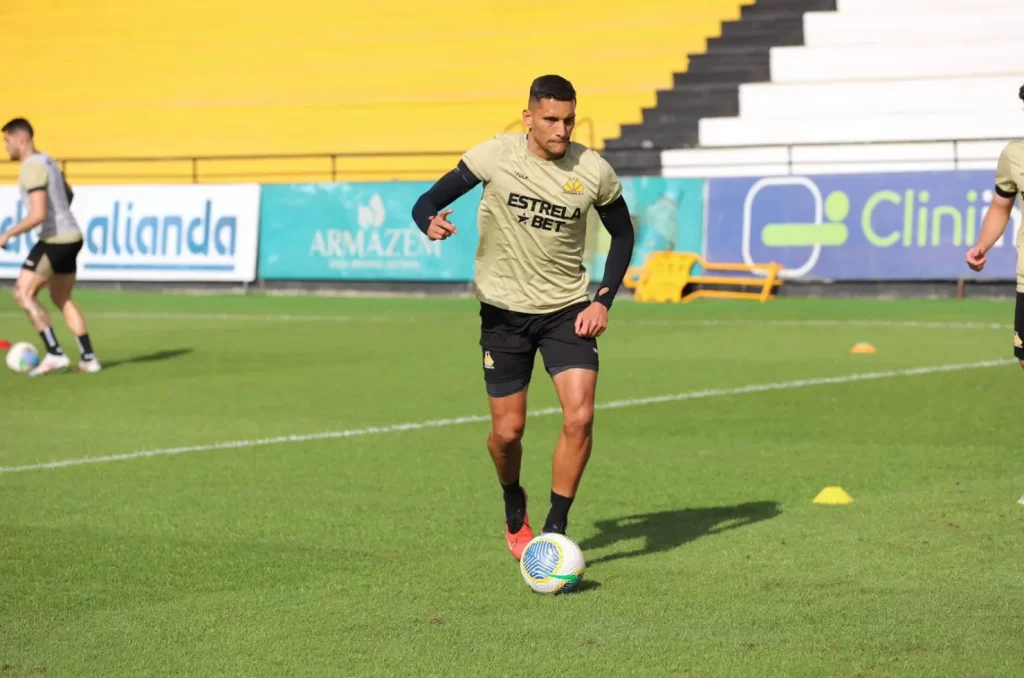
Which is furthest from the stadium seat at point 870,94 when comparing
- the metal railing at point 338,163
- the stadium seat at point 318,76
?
the stadium seat at point 318,76

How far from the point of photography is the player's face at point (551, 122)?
20.5 ft

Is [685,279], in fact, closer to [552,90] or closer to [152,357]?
[152,357]

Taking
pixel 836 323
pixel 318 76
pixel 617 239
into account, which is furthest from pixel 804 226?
pixel 617 239

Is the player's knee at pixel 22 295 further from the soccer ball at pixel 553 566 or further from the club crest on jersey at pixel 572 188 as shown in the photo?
the soccer ball at pixel 553 566

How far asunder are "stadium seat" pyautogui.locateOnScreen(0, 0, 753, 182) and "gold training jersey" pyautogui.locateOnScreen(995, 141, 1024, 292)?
67.8 ft

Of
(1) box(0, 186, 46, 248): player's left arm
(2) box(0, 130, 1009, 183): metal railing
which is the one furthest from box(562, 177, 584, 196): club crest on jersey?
(2) box(0, 130, 1009, 183): metal railing

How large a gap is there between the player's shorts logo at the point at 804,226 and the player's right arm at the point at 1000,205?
15058 mm

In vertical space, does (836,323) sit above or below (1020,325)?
below

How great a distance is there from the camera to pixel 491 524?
7348 mm

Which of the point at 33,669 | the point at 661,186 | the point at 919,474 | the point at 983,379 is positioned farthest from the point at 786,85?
the point at 33,669

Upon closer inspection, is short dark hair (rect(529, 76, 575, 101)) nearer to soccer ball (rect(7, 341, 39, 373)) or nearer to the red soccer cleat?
the red soccer cleat

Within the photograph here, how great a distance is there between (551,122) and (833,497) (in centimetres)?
265

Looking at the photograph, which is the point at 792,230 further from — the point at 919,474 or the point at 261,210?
the point at 919,474

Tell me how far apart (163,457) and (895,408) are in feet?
17.1
